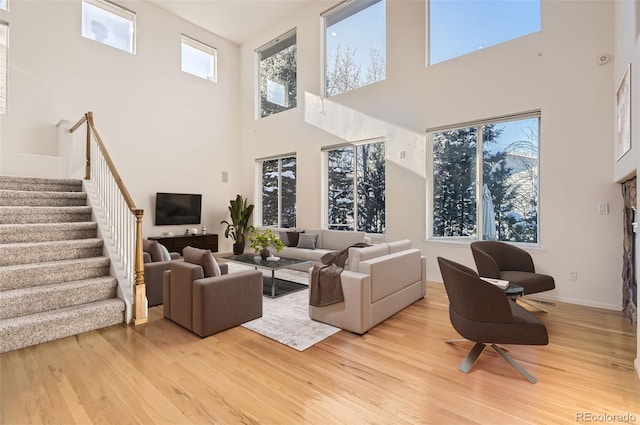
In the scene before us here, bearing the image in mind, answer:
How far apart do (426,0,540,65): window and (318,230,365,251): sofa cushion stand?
11.1 feet

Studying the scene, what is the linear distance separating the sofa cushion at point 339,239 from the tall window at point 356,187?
51 centimetres

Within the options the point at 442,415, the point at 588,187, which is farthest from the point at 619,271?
the point at 442,415

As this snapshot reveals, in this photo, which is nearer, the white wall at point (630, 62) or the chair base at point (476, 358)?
the chair base at point (476, 358)

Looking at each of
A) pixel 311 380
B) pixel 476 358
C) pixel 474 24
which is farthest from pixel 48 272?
pixel 474 24

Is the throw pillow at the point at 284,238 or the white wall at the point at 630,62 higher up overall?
the white wall at the point at 630,62

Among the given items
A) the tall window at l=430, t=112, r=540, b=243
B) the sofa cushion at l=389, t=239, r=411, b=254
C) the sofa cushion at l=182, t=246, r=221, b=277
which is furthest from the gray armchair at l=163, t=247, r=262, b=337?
the tall window at l=430, t=112, r=540, b=243

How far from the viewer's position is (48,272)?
340 centimetres

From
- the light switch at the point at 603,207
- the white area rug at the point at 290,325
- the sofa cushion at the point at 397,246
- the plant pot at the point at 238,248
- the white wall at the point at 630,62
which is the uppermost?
the white wall at the point at 630,62

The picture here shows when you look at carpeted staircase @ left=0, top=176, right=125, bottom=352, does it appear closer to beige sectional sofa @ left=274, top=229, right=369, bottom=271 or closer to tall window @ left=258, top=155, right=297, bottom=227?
beige sectional sofa @ left=274, top=229, right=369, bottom=271

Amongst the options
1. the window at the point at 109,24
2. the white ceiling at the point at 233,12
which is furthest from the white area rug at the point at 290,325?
the white ceiling at the point at 233,12

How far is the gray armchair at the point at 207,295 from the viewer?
10.1ft

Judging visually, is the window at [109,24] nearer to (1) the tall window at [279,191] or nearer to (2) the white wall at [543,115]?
(1) the tall window at [279,191]

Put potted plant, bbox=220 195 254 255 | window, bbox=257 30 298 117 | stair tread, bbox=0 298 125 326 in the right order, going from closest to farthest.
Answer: stair tread, bbox=0 298 125 326 < window, bbox=257 30 298 117 < potted plant, bbox=220 195 254 255

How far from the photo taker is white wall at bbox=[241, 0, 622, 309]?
4047 millimetres
